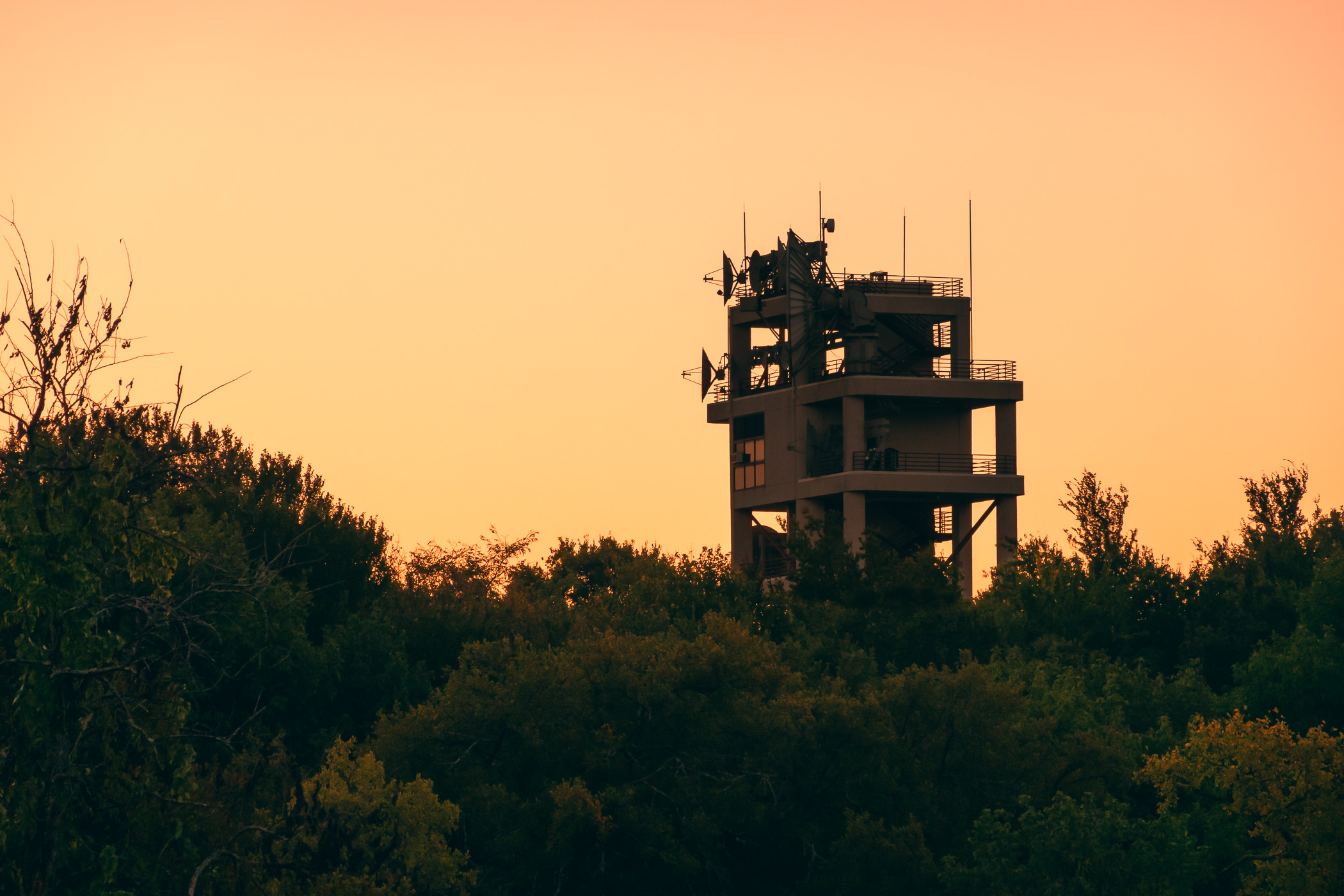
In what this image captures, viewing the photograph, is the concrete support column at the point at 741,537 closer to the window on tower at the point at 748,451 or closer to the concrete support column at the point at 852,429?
the window on tower at the point at 748,451

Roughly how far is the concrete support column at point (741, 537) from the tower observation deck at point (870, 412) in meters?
0.10

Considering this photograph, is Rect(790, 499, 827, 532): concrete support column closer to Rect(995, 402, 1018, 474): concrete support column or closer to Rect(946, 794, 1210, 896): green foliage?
Rect(995, 402, 1018, 474): concrete support column

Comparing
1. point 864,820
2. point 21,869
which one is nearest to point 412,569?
point 864,820

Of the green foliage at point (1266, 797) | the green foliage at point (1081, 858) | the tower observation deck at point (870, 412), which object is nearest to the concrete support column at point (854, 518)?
the tower observation deck at point (870, 412)

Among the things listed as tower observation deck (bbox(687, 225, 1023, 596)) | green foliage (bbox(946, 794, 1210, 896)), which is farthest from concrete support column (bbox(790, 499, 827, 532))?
green foliage (bbox(946, 794, 1210, 896))

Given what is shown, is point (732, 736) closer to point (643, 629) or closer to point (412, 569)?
point (643, 629)

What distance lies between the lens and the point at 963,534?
88.4m

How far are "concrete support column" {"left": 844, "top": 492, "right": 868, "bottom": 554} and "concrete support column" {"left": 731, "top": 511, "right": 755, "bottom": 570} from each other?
26.2 feet

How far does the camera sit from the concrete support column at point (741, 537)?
92250 millimetres

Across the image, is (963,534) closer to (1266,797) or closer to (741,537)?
(741,537)

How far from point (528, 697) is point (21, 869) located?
97.7 ft

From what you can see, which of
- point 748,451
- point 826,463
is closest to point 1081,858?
point 826,463

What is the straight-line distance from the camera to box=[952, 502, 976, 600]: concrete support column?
87.9 m

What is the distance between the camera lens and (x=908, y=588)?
74.9 m
